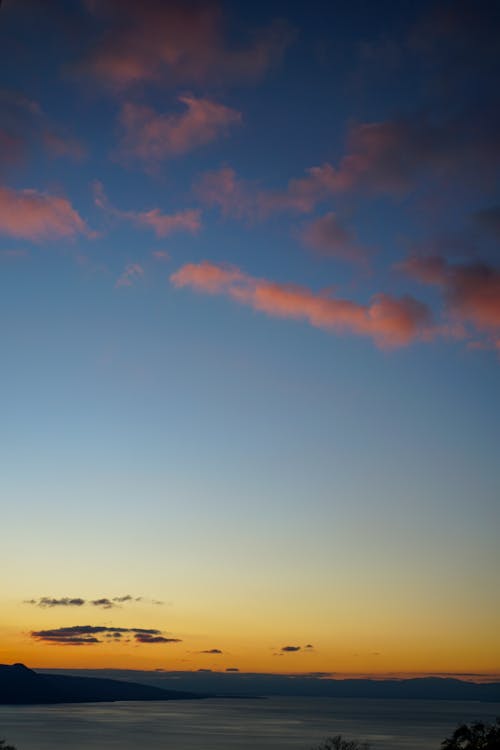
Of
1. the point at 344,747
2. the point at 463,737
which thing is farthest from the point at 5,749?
the point at 463,737

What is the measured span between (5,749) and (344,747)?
3316 cm

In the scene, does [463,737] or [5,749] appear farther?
[5,749]

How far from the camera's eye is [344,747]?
61438mm

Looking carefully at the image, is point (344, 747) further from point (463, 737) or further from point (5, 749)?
point (5, 749)

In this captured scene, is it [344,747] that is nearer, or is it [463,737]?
[463,737]

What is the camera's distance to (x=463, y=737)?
53.0m

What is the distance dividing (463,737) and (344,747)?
1311 centimetres

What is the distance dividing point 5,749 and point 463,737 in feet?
143

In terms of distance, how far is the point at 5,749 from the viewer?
64.9 m
